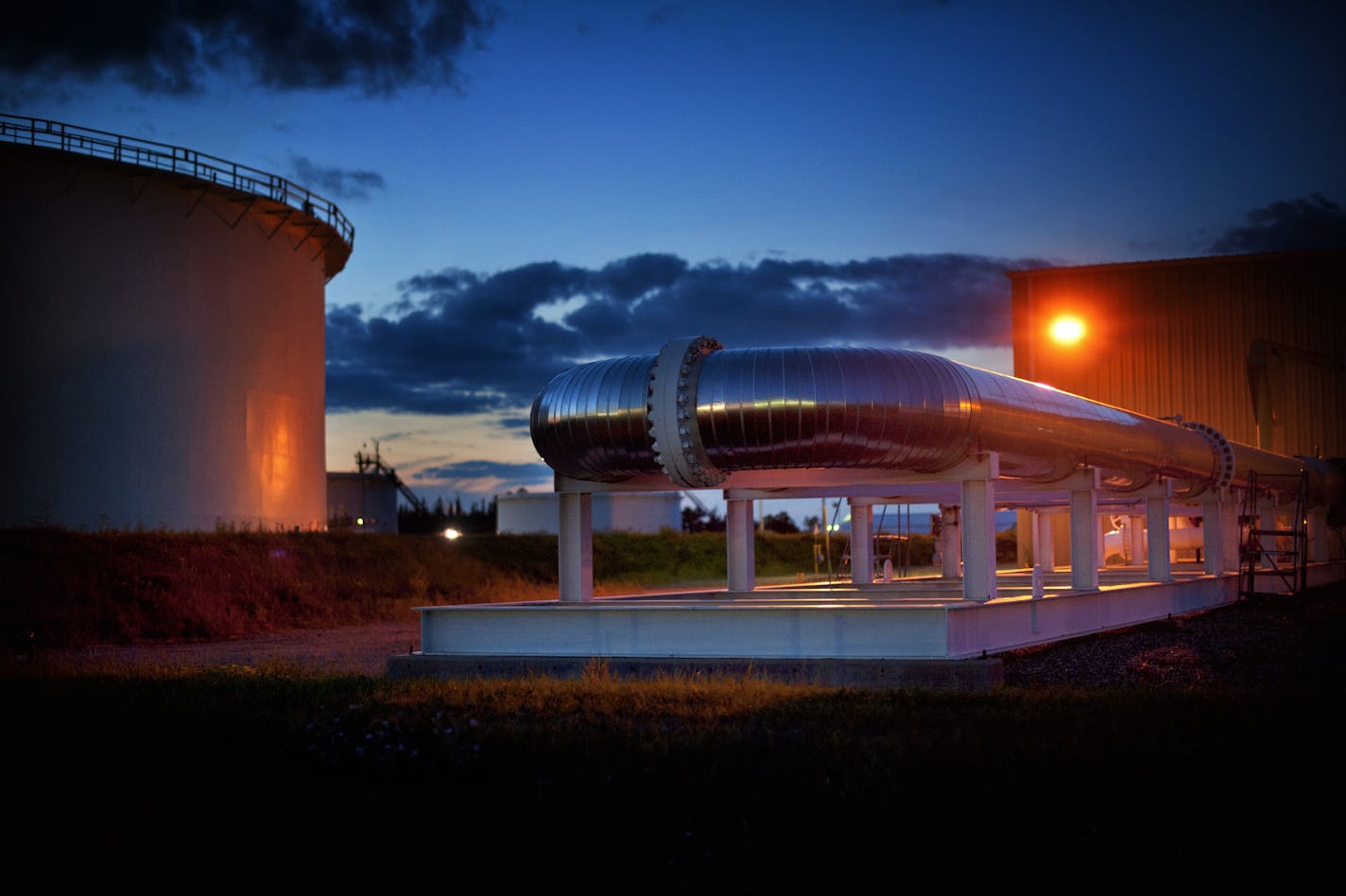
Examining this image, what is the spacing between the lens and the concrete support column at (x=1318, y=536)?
4131cm

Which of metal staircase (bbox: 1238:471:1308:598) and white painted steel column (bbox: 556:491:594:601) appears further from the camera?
metal staircase (bbox: 1238:471:1308:598)

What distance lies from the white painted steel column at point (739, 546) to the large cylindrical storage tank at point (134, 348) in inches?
558

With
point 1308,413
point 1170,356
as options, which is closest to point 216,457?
point 1170,356

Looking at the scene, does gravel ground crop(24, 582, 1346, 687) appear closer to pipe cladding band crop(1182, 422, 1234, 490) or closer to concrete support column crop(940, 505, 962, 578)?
pipe cladding band crop(1182, 422, 1234, 490)

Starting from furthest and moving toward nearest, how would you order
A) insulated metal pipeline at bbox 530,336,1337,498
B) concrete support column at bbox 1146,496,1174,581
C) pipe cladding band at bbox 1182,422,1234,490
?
pipe cladding band at bbox 1182,422,1234,490
concrete support column at bbox 1146,496,1174,581
insulated metal pipeline at bbox 530,336,1337,498

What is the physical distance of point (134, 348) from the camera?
3055 centimetres

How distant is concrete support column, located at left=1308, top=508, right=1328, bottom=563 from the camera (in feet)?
136

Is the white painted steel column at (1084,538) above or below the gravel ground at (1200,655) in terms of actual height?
above

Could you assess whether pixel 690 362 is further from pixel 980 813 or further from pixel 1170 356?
pixel 1170 356

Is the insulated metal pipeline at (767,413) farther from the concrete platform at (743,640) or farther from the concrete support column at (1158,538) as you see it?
the concrete support column at (1158,538)

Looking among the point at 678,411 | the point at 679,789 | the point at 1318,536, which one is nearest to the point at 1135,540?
the point at 1318,536

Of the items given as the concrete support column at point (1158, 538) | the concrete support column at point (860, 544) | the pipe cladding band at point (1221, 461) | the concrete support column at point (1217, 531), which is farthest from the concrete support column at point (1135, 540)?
the concrete support column at point (860, 544)

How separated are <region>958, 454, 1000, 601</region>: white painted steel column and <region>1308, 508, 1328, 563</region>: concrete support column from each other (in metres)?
28.0


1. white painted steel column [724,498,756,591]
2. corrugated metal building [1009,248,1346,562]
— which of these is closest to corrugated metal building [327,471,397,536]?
corrugated metal building [1009,248,1346,562]
